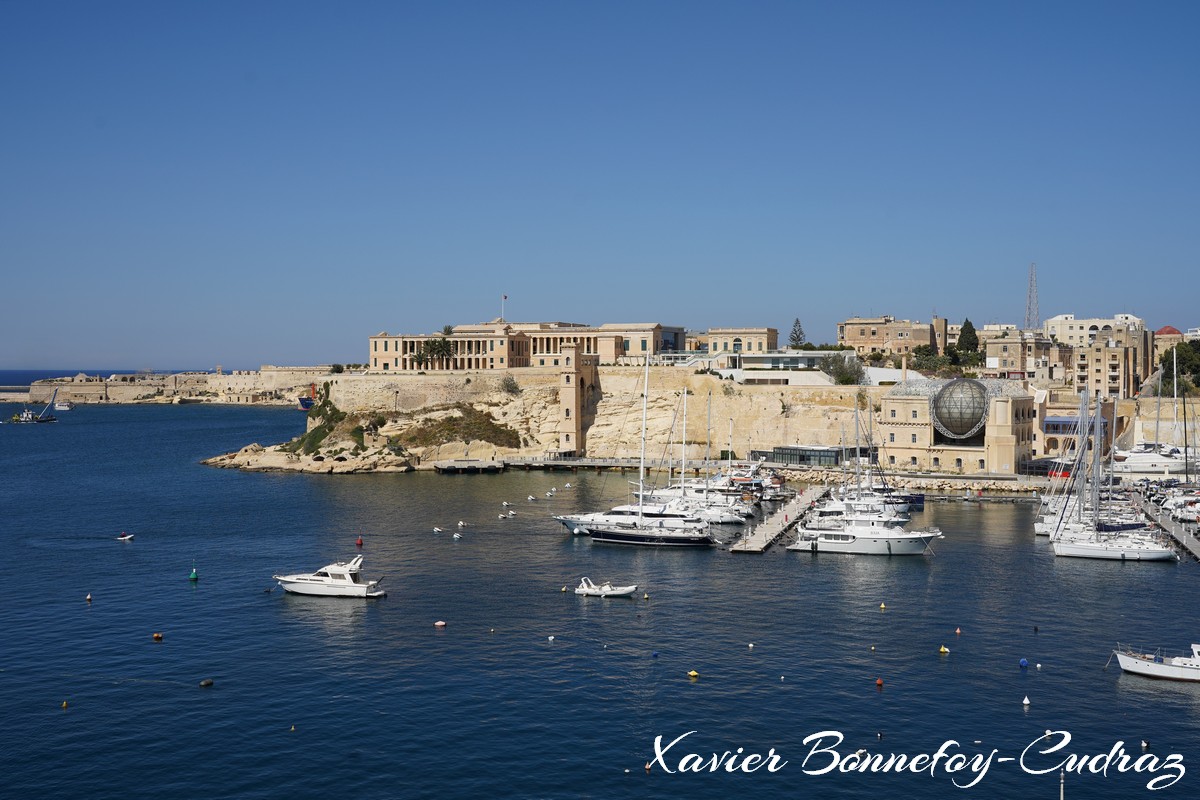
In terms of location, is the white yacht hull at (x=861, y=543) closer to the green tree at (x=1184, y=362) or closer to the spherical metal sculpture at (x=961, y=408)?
the spherical metal sculpture at (x=961, y=408)

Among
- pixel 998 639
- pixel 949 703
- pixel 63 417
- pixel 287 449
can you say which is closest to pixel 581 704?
pixel 949 703

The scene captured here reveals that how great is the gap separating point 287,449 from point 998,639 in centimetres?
7006

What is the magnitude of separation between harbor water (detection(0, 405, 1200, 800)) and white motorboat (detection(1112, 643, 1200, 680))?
0.34 m

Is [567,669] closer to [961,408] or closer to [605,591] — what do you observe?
[605,591]

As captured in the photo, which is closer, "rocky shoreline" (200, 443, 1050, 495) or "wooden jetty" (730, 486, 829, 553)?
"wooden jetty" (730, 486, 829, 553)

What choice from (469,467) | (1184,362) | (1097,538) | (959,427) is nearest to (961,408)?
(959,427)

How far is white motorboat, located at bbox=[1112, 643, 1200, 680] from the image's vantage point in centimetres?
2994

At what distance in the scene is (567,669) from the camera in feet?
103

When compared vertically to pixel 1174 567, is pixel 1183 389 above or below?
above

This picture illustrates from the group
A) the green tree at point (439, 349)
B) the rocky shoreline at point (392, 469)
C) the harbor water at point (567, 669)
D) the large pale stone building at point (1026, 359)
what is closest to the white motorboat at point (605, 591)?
the harbor water at point (567, 669)

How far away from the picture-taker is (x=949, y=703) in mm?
28594

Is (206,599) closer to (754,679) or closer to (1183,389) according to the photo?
(754,679)

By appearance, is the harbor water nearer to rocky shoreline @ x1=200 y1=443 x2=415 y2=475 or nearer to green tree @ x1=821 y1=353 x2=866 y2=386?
rocky shoreline @ x1=200 y1=443 x2=415 y2=475

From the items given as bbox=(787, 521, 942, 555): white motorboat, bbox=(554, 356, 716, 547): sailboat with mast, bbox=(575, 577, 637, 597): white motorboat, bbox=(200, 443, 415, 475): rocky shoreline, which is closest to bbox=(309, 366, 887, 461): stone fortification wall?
bbox=(200, 443, 415, 475): rocky shoreline
